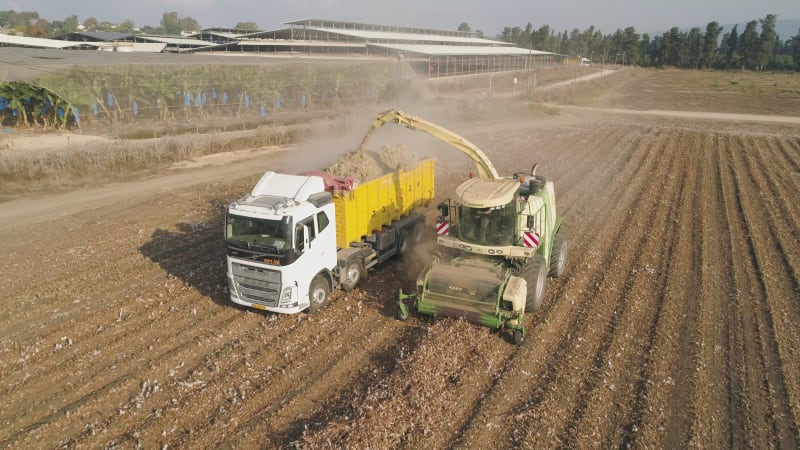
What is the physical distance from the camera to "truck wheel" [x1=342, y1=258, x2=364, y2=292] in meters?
13.1

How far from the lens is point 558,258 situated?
553 inches

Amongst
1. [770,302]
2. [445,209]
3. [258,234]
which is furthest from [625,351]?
[258,234]

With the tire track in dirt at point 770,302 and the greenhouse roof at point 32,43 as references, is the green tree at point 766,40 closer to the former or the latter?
the tire track in dirt at point 770,302

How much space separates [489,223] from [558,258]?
3.57 m

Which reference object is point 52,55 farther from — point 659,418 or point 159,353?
point 659,418

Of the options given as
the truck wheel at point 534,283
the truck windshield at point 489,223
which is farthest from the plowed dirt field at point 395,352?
the truck windshield at point 489,223

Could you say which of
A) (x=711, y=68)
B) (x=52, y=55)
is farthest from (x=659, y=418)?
(x=711, y=68)

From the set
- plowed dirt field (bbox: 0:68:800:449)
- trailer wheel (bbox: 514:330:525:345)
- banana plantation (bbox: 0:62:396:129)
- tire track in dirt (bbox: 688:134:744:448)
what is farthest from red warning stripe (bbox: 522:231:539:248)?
banana plantation (bbox: 0:62:396:129)

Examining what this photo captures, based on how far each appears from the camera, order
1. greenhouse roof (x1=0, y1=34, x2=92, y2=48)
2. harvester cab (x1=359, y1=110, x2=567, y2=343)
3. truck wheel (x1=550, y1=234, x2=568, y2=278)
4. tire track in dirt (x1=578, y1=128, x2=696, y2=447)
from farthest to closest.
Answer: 1. greenhouse roof (x1=0, y1=34, x2=92, y2=48)
2. truck wheel (x1=550, y1=234, x2=568, y2=278)
3. harvester cab (x1=359, y1=110, x2=567, y2=343)
4. tire track in dirt (x1=578, y1=128, x2=696, y2=447)

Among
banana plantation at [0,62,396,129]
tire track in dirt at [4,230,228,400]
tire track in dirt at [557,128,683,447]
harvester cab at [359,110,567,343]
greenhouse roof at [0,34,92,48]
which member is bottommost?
tire track in dirt at [4,230,228,400]

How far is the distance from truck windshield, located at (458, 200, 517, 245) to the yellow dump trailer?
2972 millimetres

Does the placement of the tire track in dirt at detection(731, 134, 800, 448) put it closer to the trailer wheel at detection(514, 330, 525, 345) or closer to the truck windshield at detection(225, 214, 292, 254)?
the trailer wheel at detection(514, 330, 525, 345)

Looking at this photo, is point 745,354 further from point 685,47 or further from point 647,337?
point 685,47

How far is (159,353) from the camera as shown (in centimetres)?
1087
